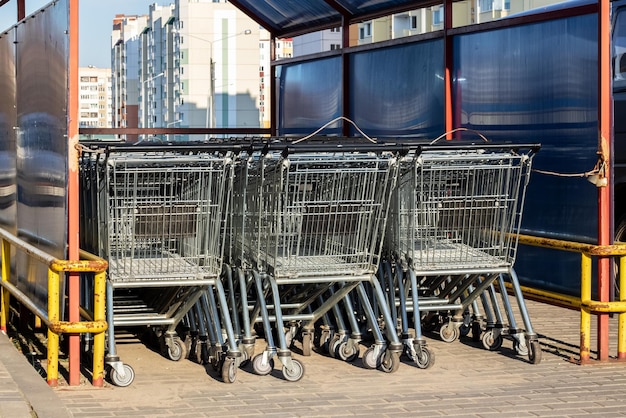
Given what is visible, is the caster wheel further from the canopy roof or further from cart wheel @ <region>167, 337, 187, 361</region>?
the canopy roof

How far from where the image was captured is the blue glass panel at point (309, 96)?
13516 millimetres

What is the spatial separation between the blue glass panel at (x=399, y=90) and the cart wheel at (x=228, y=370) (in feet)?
Result: 16.5

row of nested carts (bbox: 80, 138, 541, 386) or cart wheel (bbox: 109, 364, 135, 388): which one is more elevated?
row of nested carts (bbox: 80, 138, 541, 386)

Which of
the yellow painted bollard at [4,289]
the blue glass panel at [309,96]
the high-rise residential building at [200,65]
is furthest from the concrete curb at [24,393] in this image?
the high-rise residential building at [200,65]

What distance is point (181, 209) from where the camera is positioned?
7.06 meters

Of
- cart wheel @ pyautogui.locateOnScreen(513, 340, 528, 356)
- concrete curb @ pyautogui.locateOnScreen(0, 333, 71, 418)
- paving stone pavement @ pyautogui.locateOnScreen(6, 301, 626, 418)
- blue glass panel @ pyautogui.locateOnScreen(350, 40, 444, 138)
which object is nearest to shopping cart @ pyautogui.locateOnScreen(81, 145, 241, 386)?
paving stone pavement @ pyautogui.locateOnScreen(6, 301, 626, 418)

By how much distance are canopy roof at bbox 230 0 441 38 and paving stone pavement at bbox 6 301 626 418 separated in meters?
5.05

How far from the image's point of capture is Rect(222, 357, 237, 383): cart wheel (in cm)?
675

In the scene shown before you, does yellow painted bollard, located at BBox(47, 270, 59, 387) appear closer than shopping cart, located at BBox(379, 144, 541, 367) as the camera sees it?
Yes

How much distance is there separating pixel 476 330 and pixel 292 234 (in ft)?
6.03

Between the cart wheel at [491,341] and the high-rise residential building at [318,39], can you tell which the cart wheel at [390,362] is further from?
the high-rise residential building at [318,39]

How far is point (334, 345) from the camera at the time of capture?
24.9 feet

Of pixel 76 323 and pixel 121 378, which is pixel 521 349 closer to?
pixel 121 378

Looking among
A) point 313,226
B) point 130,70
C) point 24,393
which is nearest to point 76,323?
point 24,393
